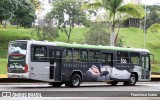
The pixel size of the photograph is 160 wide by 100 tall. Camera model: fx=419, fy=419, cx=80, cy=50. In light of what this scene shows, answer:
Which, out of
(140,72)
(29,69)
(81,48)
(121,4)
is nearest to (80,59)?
(81,48)

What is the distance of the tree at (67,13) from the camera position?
182 feet

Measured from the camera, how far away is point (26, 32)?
60344 millimetres

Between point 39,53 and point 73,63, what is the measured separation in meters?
2.79

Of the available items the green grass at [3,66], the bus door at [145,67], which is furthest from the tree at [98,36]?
the bus door at [145,67]

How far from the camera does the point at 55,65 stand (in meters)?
24.8

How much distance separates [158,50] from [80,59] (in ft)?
124

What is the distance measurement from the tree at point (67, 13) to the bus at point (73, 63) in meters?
25.4

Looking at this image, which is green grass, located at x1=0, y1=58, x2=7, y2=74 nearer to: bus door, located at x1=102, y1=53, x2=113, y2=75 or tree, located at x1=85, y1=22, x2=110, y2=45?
tree, located at x1=85, y1=22, x2=110, y2=45

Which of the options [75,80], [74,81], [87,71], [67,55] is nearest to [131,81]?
[87,71]

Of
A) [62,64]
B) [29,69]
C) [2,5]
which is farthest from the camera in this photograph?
[2,5]

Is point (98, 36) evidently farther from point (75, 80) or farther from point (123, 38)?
point (75, 80)

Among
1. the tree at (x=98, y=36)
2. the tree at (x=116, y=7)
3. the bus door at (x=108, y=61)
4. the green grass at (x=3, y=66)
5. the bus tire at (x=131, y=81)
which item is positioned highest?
the tree at (x=116, y=7)

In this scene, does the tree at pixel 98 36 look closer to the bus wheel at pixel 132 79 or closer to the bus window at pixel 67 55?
the bus wheel at pixel 132 79

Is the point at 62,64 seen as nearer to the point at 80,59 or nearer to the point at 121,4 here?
the point at 80,59
